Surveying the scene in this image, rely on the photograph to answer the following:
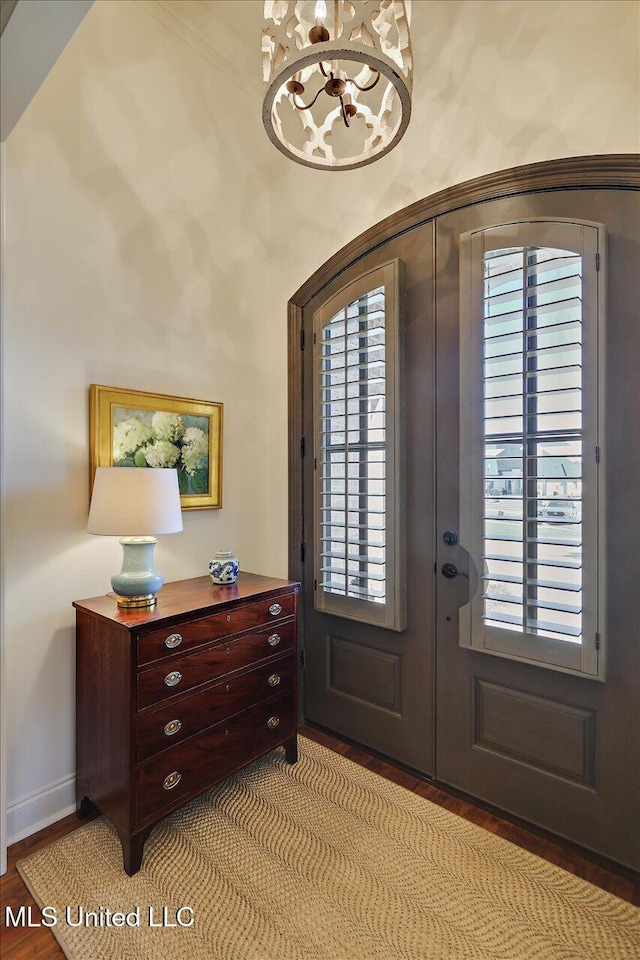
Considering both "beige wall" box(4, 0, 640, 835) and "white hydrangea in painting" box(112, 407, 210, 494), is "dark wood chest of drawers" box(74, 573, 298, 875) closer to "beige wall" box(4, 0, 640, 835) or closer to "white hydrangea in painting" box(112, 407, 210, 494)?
"beige wall" box(4, 0, 640, 835)

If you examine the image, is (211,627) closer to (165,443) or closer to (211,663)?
(211,663)

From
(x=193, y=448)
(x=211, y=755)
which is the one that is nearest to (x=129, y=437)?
(x=193, y=448)

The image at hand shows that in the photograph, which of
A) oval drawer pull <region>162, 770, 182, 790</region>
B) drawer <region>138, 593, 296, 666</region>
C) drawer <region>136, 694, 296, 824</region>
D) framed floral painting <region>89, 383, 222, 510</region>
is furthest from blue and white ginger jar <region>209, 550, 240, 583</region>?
oval drawer pull <region>162, 770, 182, 790</region>

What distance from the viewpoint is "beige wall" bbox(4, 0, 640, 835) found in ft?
6.20

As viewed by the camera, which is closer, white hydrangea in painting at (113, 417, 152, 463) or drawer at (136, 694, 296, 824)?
drawer at (136, 694, 296, 824)

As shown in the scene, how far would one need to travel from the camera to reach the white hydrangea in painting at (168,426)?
2.33 m

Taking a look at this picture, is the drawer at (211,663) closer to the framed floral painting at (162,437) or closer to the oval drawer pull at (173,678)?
the oval drawer pull at (173,678)

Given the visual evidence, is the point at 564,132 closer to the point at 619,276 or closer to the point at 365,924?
the point at 619,276

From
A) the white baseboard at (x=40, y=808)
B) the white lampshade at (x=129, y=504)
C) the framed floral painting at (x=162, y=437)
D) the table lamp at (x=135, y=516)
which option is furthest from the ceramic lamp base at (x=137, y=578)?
the white baseboard at (x=40, y=808)

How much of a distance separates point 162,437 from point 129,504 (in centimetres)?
59

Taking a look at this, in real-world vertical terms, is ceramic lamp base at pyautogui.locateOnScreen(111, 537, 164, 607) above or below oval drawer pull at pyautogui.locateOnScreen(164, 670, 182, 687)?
above

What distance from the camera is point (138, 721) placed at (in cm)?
174

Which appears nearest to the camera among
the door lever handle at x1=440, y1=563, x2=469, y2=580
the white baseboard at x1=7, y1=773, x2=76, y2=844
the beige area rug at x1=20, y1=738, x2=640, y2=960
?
the beige area rug at x1=20, y1=738, x2=640, y2=960

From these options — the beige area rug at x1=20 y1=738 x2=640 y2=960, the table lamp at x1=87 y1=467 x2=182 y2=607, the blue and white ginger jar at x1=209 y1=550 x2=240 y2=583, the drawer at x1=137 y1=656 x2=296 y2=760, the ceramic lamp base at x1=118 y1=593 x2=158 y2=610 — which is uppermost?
the table lamp at x1=87 y1=467 x2=182 y2=607
